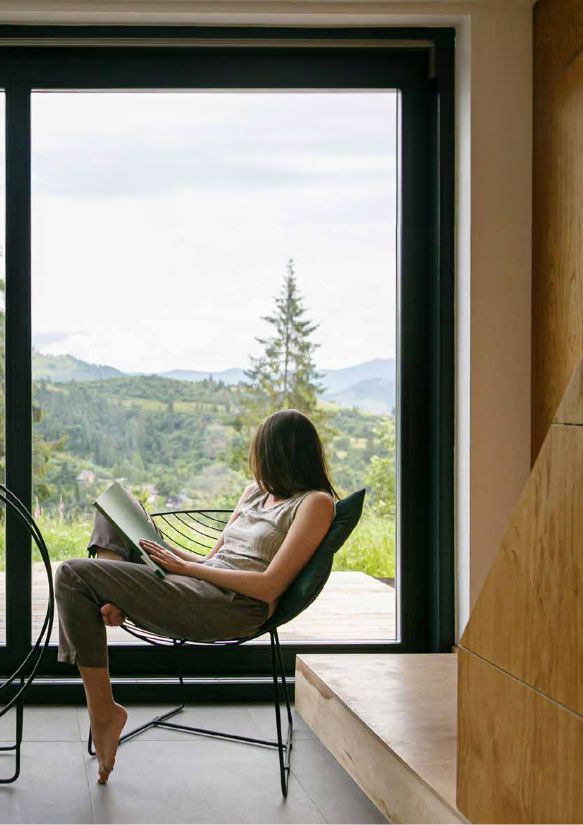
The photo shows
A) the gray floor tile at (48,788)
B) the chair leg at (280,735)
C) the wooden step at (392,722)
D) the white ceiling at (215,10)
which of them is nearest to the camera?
the wooden step at (392,722)

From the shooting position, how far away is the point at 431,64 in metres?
3.48

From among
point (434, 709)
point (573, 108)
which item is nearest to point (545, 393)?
point (573, 108)

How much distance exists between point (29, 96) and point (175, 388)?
3.86 feet

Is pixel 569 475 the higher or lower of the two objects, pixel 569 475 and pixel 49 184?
the lower

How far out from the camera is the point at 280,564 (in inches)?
107

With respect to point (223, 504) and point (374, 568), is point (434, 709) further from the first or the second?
point (223, 504)

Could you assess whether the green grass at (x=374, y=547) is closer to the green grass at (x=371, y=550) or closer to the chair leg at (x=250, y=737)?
the green grass at (x=371, y=550)

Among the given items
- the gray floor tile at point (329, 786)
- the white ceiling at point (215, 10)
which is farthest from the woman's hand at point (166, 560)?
the white ceiling at point (215, 10)

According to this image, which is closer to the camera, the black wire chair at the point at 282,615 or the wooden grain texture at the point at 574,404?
the wooden grain texture at the point at 574,404

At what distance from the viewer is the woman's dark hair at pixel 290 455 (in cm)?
288

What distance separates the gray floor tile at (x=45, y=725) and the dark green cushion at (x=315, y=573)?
31.4 inches

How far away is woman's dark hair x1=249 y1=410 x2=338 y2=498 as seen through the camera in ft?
9.45

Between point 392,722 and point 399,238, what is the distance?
6.09ft

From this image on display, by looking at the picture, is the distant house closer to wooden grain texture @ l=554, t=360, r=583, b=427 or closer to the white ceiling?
the white ceiling
